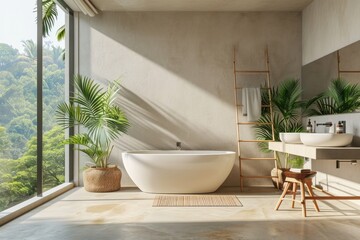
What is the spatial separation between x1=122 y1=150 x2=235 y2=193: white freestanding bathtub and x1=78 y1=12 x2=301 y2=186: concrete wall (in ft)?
2.89

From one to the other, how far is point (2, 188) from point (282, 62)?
516 centimetres

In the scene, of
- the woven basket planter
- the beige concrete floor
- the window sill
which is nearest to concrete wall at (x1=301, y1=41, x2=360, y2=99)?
the beige concrete floor

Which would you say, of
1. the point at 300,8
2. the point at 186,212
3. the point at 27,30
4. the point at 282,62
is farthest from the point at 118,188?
the point at 27,30

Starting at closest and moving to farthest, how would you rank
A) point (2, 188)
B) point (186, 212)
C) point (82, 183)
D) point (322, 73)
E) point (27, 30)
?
point (186, 212)
point (322, 73)
point (82, 183)
point (2, 188)
point (27, 30)

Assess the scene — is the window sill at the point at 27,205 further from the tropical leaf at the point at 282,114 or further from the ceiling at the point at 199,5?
the tropical leaf at the point at 282,114

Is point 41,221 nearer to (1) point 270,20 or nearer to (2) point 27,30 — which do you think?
(1) point 270,20

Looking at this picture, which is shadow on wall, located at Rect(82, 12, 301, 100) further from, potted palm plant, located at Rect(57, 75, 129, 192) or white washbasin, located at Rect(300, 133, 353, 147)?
white washbasin, located at Rect(300, 133, 353, 147)

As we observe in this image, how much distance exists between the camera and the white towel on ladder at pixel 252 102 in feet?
21.3

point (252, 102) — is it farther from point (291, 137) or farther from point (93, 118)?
point (93, 118)

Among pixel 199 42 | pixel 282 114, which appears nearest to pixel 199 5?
pixel 199 42

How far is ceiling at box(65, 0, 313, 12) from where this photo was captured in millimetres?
6285

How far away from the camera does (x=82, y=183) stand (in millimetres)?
6727

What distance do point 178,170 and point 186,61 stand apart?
1.85 m

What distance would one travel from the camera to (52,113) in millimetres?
9844
